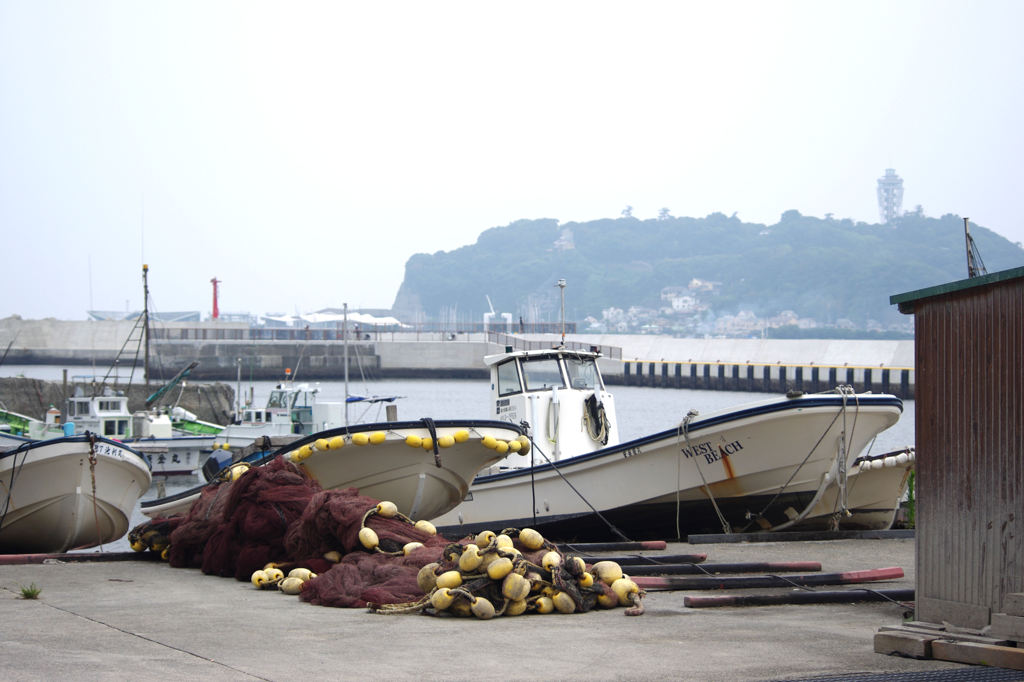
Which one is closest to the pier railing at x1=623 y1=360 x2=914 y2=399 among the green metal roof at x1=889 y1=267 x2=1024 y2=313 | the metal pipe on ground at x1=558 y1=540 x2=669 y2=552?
the metal pipe on ground at x1=558 y1=540 x2=669 y2=552

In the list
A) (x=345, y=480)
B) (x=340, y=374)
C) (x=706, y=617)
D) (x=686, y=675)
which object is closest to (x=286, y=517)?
(x=345, y=480)

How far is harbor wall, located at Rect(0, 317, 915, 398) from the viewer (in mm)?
74750

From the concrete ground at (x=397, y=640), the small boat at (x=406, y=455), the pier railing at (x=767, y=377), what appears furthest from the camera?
the pier railing at (x=767, y=377)

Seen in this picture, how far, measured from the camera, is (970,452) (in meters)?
5.41

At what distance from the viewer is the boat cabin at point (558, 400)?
14.4 meters

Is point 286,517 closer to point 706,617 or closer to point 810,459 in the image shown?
point 706,617

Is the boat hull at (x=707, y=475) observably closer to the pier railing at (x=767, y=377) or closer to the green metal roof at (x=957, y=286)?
the green metal roof at (x=957, y=286)

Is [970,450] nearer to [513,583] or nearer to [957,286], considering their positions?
[957,286]

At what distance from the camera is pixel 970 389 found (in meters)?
5.41

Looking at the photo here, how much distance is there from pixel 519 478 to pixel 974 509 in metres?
8.44

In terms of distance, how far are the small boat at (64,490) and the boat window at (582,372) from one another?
5417 millimetres

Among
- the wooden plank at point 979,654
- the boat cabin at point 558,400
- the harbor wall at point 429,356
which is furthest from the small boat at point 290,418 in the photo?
the harbor wall at point 429,356

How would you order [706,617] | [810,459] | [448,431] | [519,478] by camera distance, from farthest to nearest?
[519,478] → [810,459] → [448,431] → [706,617]

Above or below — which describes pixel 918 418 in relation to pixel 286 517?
above
